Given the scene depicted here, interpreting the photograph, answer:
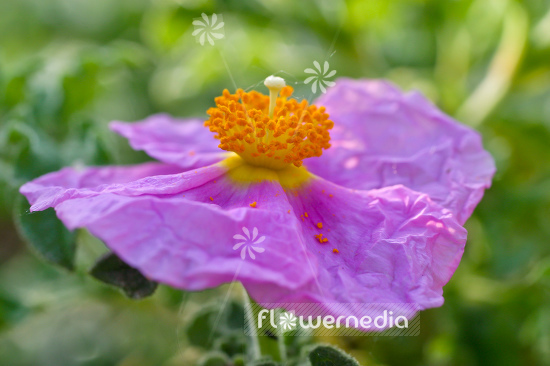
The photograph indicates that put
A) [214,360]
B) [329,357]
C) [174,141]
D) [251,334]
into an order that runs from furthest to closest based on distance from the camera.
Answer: [174,141], [251,334], [214,360], [329,357]

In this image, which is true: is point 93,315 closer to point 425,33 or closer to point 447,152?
point 447,152

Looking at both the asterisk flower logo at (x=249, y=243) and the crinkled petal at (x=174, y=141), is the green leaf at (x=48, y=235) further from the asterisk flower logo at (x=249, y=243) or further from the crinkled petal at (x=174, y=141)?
the asterisk flower logo at (x=249, y=243)

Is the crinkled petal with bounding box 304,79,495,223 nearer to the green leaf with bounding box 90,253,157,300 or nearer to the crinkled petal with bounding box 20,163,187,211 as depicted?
the crinkled petal with bounding box 20,163,187,211

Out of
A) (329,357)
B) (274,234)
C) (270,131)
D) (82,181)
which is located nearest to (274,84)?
(270,131)

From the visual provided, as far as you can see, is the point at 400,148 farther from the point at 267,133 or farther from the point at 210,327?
the point at 210,327

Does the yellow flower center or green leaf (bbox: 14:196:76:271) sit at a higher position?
the yellow flower center

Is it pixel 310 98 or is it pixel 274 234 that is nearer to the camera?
pixel 274 234

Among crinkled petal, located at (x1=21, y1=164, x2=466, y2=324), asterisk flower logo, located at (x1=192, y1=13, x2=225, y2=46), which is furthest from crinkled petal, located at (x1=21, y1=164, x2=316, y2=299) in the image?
asterisk flower logo, located at (x1=192, y1=13, x2=225, y2=46)

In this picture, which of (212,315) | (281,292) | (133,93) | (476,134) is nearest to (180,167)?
(212,315)
